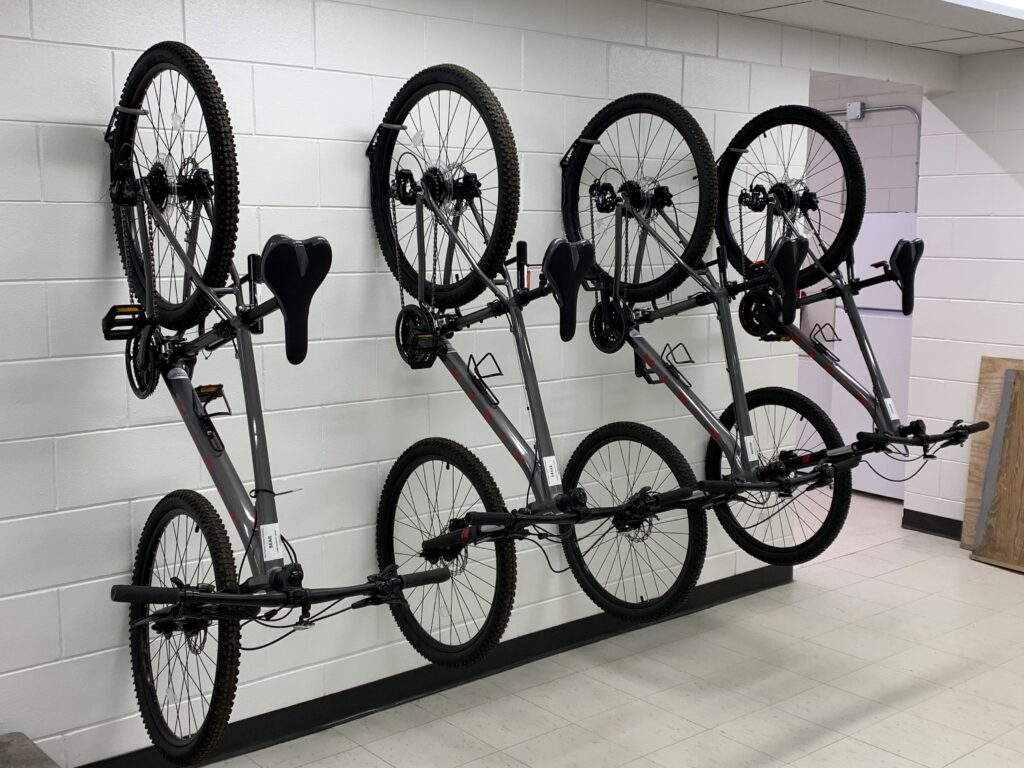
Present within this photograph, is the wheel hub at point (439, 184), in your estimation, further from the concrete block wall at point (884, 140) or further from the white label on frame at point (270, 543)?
the concrete block wall at point (884, 140)

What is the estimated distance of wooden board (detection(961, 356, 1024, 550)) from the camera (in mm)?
5062

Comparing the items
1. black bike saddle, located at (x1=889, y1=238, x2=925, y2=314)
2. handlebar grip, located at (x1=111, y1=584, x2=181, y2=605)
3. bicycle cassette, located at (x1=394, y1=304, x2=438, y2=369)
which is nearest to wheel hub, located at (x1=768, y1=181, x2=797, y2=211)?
black bike saddle, located at (x1=889, y1=238, x2=925, y2=314)

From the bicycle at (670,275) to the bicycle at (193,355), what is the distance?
1316 millimetres

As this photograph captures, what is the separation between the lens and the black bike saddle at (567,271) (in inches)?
110

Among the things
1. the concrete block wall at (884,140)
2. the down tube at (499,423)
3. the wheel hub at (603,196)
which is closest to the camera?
the down tube at (499,423)

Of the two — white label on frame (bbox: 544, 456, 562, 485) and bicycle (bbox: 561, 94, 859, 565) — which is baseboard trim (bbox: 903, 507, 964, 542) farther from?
white label on frame (bbox: 544, 456, 562, 485)

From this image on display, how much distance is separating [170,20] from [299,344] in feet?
3.75

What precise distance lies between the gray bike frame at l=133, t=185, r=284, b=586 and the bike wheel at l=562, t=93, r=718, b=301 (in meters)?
1.49

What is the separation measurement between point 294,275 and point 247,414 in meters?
0.43

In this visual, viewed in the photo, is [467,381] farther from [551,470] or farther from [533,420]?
[551,470]

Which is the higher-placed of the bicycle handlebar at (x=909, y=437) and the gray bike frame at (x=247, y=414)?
the gray bike frame at (x=247, y=414)

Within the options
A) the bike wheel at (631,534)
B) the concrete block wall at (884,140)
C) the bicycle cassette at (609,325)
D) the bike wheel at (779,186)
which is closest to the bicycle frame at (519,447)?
the bike wheel at (631,534)

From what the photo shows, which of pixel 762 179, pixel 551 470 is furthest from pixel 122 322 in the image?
pixel 762 179

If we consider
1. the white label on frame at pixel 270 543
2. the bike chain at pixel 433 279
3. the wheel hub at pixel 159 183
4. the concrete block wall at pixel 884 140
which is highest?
the concrete block wall at pixel 884 140
